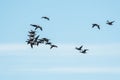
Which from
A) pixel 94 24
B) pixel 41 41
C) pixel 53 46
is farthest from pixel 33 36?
pixel 94 24

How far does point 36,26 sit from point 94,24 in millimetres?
16452

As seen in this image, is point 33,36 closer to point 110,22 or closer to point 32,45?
point 32,45

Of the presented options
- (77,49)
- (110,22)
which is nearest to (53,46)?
(77,49)

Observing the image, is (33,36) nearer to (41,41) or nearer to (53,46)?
(41,41)

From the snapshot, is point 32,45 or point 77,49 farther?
point 77,49

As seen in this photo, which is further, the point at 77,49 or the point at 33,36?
the point at 77,49

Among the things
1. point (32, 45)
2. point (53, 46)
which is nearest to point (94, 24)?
point (53, 46)

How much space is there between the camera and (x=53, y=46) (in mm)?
103812

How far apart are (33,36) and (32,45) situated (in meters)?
3.17

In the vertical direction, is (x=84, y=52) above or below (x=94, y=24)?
below

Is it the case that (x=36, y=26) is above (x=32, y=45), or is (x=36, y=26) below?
above

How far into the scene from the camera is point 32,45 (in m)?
92.7

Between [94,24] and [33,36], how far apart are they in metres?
18.5

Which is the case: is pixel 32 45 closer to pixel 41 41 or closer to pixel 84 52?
pixel 41 41
